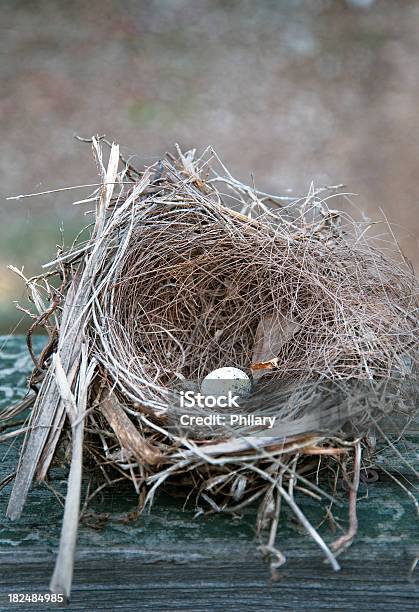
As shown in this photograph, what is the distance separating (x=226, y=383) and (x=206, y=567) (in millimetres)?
277

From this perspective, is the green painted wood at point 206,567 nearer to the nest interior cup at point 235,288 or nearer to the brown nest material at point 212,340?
the brown nest material at point 212,340

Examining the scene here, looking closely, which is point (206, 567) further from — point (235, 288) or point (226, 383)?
point (235, 288)

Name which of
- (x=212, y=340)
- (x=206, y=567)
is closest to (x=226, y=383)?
(x=212, y=340)

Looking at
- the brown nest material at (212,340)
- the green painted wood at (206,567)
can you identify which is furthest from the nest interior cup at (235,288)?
the green painted wood at (206,567)

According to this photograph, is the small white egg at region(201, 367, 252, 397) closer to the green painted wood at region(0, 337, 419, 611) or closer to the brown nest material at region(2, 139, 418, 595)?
the brown nest material at region(2, 139, 418, 595)

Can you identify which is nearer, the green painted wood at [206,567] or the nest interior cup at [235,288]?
the green painted wood at [206,567]

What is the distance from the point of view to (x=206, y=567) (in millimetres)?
725

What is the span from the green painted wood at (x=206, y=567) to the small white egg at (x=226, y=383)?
198 millimetres

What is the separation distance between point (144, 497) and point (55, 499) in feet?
0.44

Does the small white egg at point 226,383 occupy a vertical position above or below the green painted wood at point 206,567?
above

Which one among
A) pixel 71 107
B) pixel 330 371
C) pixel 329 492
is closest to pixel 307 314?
pixel 330 371

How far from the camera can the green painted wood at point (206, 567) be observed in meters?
0.71

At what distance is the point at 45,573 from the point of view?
0.72 m

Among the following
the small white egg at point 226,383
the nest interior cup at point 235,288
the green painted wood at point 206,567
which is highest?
the nest interior cup at point 235,288
